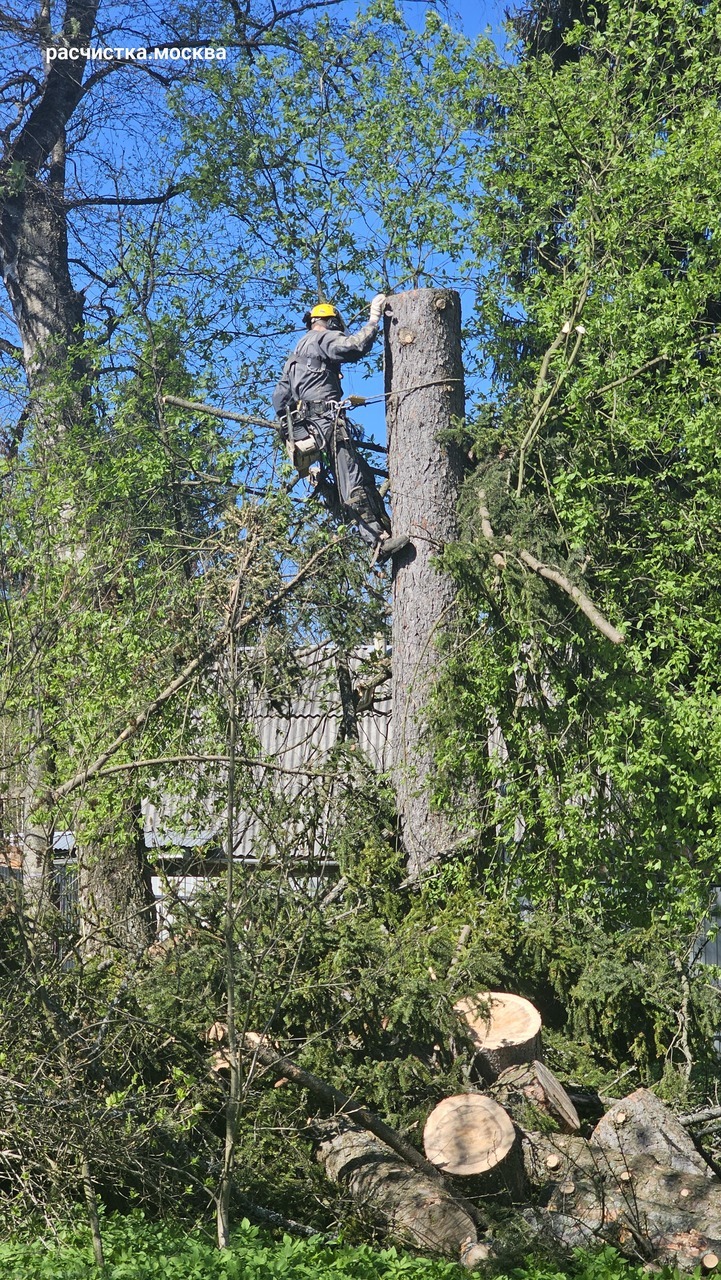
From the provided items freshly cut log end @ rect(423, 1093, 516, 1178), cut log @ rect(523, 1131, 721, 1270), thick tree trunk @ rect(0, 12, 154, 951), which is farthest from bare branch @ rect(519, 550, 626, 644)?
thick tree trunk @ rect(0, 12, 154, 951)

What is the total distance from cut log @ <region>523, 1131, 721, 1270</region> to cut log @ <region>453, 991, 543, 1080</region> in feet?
2.19

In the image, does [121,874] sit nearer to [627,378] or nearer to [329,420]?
[329,420]

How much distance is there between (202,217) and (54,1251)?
12134 millimetres

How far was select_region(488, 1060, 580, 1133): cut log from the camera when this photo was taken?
751 cm

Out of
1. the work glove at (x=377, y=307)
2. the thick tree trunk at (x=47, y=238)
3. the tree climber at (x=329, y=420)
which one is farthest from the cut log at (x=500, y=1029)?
the thick tree trunk at (x=47, y=238)

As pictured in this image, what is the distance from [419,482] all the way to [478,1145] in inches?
200

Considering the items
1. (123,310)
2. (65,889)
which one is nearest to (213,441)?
(123,310)

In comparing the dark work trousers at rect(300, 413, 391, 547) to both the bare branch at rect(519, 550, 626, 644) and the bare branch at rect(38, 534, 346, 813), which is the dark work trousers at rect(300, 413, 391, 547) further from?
the bare branch at rect(519, 550, 626, 644)

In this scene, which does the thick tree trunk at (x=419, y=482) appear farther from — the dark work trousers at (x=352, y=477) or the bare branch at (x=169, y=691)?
the bare branch at (x=169, y=691)

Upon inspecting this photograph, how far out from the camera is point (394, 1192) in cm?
668

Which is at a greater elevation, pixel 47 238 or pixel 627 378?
pixel 47 238

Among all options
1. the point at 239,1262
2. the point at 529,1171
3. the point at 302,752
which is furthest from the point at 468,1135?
the point at 302,752

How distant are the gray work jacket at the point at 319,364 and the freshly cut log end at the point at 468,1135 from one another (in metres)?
5.65

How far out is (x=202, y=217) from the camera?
611 inches
